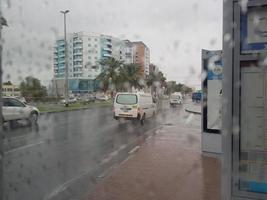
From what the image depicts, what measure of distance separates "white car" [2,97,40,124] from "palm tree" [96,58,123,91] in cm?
1038

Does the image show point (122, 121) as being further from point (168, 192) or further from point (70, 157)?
point (168, 192)

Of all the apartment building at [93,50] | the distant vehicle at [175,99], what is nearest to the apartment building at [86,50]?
the apartment building at [93,50]

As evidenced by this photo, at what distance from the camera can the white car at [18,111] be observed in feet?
47.1

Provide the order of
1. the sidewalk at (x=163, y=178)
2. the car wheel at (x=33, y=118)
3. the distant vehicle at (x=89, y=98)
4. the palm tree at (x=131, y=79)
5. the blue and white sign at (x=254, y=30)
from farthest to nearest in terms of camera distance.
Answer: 1. the distant vehicle at (x=89, y=98)
2. the palm tree at (x=131, y=79)
3. the car wheel at (x=33, y=118)
4. the sidewalk at (x=163, y=178)
5. the blue and white sign at (x=254, y=30)

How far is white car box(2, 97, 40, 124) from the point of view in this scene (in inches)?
565

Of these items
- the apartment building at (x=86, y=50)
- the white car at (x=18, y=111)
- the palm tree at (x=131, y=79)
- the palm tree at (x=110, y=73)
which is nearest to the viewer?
the apartment building at (x=86, y=50)

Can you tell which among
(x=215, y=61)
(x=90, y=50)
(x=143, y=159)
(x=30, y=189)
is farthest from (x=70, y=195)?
(x=90, y=50)

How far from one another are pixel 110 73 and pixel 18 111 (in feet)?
43.3

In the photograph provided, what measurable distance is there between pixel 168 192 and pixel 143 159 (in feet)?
8.42

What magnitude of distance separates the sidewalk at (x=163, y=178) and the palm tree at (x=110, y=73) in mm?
18316

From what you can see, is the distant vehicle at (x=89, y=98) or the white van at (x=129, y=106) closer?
the white van at (x=129, y=106)

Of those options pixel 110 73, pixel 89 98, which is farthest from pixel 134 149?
pixel 89 98

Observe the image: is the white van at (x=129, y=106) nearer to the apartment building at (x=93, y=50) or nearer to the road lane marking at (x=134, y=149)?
the apartment building at (x=93, y=50)

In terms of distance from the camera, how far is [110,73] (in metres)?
27.9
